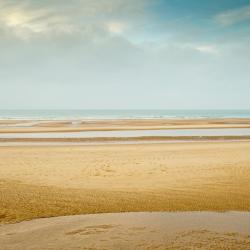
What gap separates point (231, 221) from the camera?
896cm

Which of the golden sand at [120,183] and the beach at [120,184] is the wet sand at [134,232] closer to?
the beach at [120,184]

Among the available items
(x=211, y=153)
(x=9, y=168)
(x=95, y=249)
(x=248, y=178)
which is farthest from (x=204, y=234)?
(x=211, y=153)

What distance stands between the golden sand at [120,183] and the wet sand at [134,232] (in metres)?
0.67

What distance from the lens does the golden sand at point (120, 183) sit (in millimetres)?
10422

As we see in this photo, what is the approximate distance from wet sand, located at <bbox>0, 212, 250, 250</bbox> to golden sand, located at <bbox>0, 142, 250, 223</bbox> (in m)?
0.67

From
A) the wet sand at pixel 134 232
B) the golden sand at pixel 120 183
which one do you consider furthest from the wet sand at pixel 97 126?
the wet sand at pixel 134 232

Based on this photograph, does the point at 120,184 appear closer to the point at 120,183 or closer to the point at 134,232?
the point at 120,183

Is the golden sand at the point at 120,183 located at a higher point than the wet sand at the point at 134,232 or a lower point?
lower

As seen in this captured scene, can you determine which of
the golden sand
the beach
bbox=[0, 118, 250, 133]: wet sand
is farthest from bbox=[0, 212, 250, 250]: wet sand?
bbox=[0, 118, 250, 133]: wet sand

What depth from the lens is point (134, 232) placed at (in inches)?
322

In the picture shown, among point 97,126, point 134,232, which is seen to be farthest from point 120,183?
point 97,126

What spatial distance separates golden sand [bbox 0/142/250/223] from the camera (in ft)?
34.2

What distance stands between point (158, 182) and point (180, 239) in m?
6.32

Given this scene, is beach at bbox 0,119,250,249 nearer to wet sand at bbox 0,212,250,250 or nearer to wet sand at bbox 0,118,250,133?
wet sand at bbox 0,212,250,250
